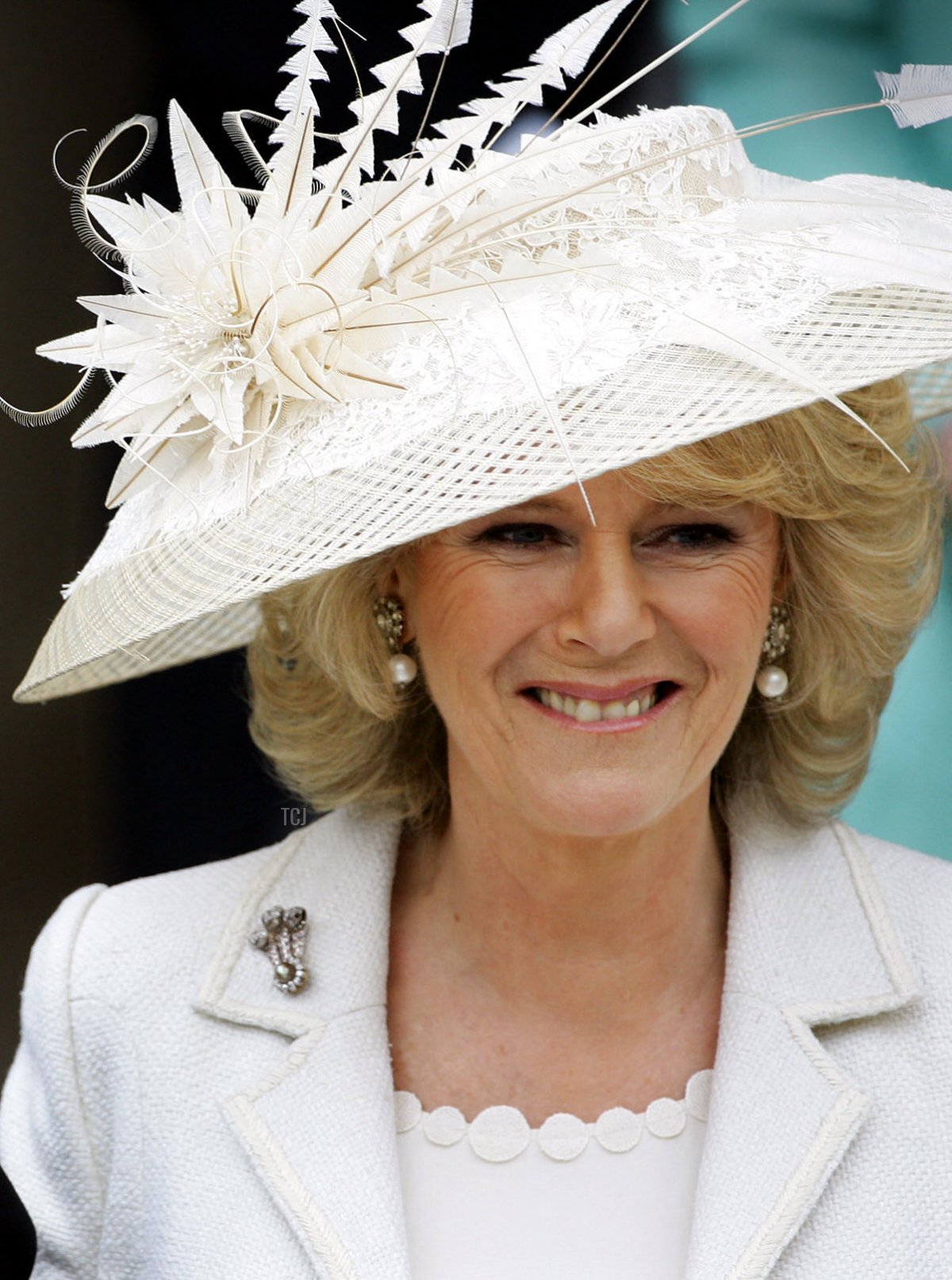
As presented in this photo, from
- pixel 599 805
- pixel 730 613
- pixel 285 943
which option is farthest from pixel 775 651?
pixel 285 943

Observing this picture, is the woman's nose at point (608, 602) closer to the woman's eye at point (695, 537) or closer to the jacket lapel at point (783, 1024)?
the woman's eye at point (695, 537)

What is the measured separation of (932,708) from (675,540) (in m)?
1.23

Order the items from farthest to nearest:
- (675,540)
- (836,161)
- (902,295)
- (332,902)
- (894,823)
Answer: (894,823)
(836,161)
(332,902)
(675,540)
(902,295)

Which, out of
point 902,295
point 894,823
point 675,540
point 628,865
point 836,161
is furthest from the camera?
point 894,823

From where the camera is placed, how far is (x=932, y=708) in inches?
111

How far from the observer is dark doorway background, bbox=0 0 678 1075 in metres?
2.73

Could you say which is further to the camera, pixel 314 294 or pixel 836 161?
pixel 836 161

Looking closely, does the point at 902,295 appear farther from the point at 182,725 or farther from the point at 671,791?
the point at 182,725

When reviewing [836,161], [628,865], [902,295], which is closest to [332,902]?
[628,865]

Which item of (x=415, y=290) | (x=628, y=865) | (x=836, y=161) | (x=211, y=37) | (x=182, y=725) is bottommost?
(x=628, y=865)

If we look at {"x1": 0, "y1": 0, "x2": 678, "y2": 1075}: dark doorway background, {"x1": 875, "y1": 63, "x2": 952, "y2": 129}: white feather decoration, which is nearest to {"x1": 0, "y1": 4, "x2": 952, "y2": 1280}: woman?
{"x1": 875, "y1": 63, "x2": 952, "y2": 129}: white feather decoration

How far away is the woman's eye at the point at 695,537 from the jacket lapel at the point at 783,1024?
506 mm

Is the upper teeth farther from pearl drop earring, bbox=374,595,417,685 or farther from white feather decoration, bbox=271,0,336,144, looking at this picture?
white feather decoration, bbox=271,0,336,144

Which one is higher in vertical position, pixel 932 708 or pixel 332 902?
pixel 932 708
